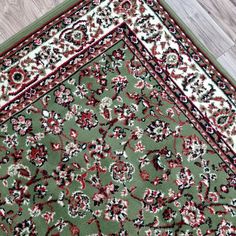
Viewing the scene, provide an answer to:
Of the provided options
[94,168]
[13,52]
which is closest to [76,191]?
[94,168]

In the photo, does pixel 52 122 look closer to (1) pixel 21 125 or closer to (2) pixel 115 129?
(1) pixel 21 125

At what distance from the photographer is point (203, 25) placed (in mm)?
1513

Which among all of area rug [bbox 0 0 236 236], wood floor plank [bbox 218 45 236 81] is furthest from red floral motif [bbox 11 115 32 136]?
A: wood floor plank [bbox 218 45 236 81]

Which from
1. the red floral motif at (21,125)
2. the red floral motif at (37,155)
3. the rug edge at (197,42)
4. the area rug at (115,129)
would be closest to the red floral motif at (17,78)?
the area rug at (115,129)

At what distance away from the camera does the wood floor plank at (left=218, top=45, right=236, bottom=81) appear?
57.9 inches

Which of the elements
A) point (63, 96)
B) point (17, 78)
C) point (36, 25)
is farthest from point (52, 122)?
point (36, 25)

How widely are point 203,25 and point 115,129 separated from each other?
53cm

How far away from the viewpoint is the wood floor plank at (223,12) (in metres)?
1.51

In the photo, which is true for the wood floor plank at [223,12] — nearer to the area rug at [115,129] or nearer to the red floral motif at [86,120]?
the area rug at [115,129]

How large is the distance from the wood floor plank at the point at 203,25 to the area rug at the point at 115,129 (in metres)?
0.05

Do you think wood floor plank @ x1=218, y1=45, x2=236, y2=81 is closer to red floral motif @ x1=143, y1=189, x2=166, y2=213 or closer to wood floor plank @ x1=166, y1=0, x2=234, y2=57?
wood floor plank @ x1=166, y1=0, x2=234, y2=57

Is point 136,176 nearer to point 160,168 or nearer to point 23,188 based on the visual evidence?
point 160,168

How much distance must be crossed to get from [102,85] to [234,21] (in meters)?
0.56

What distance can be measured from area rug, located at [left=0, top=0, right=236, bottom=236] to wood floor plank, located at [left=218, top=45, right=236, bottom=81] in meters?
0.05
